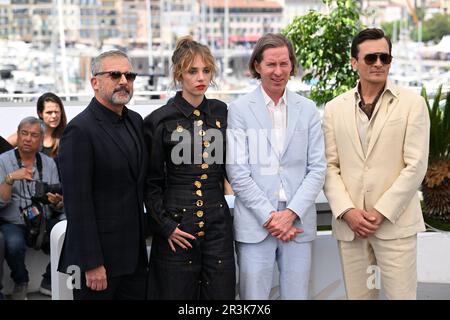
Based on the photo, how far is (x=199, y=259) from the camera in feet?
10.8

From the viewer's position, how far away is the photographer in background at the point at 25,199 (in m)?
4.86

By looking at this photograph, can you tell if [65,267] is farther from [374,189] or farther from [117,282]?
[374,189]

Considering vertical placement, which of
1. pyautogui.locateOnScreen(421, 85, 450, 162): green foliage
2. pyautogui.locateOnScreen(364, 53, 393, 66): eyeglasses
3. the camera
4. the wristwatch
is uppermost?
pyautogui.locateOnScreen(364, 53, 393, 66): eyeglasses

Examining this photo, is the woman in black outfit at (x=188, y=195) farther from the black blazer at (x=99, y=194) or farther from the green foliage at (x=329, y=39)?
the green foliage at (x=329, y=39)

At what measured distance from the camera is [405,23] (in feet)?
189

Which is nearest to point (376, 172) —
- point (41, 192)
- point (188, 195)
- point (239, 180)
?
point (239, 180)

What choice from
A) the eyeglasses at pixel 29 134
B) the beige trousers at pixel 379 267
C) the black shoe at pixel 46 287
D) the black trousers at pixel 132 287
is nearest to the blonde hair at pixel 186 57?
the black trousers at pixel 132 287

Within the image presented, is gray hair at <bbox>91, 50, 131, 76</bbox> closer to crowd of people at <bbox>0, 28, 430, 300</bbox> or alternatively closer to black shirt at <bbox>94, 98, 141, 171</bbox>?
crowd of people at <bbox>0, 28, 430, 300</bbox>

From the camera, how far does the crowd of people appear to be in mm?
3166

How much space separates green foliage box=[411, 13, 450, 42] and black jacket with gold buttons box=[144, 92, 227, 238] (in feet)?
190

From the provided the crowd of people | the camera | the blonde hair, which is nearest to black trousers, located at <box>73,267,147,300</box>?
the crowd of people

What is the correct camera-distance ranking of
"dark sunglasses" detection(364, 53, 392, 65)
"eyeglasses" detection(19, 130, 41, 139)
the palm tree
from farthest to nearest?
"eyeglasses" detection(19, 130, 41, 139)
the palm tree
"dark sunglasses" detection(364, 53, 392, 65)

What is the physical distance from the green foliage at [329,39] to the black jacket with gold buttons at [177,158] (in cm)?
543

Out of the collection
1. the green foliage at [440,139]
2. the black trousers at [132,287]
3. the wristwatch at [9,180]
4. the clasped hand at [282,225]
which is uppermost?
the green foliage at [440,139]
